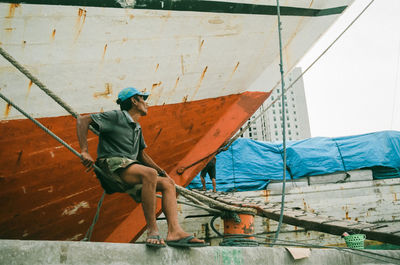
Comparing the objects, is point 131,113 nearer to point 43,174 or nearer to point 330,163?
point 43,174

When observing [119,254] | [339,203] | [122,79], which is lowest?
[339,203]

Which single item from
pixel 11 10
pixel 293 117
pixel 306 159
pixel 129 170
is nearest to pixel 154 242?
pixel 129 170

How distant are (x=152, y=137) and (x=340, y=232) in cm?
211

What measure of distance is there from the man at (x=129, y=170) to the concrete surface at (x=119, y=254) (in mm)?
78

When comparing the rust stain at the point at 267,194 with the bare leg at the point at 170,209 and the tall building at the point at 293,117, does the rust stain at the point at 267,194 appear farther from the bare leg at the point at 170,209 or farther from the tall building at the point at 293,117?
the tall building at the point at 293,117

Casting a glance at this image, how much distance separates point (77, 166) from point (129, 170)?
1.33m

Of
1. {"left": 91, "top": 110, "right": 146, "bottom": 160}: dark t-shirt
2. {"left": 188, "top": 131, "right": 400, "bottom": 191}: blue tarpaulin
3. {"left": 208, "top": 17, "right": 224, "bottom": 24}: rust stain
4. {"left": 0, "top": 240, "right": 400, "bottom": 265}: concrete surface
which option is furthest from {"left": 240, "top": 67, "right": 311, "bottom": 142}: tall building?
{"left": 91, "top": 110, "right": 146, "bottom": 160}: dark t-shirt

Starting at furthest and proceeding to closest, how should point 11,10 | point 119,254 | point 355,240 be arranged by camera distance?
point 355,240
point 11,10
point 119,254

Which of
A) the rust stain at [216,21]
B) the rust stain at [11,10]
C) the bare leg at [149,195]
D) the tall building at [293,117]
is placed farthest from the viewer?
the tall building at [293,117]

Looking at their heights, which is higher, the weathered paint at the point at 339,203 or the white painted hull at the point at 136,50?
the white painted hull at the point at 136,50

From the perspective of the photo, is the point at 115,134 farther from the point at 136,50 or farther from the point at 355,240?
the point at 355,240

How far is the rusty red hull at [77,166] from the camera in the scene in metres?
2.75

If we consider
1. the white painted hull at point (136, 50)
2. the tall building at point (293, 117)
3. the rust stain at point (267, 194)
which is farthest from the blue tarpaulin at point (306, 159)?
the tall building at point (293, 117)

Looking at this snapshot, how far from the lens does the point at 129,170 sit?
188 cm
